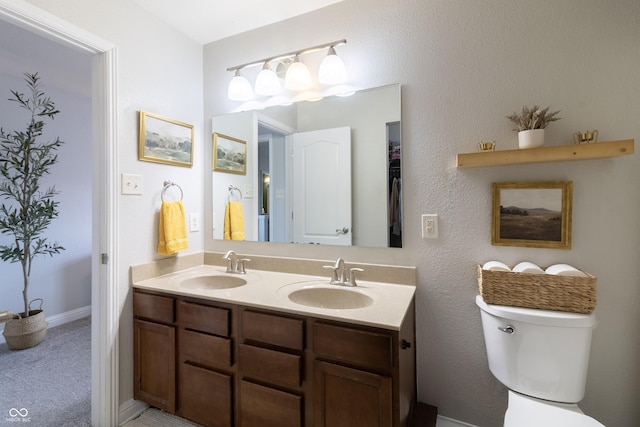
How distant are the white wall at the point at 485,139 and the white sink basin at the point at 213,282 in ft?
1.72

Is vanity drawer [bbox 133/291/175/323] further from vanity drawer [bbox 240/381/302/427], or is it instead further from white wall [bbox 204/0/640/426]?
white wall [bbox 204/0/640/426]

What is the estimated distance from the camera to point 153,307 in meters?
1.54

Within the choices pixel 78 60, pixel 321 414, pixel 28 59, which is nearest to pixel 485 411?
pixel 321 414

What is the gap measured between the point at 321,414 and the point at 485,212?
115cm

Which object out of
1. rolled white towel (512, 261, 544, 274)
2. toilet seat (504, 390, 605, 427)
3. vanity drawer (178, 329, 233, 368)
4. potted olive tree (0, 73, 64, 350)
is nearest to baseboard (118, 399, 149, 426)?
vanity drawer (178, 329, 233, 368)

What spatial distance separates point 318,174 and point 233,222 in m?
0.70

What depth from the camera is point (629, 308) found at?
3.92 feet

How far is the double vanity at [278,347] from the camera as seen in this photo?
1080 mm

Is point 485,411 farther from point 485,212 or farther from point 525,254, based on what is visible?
point 485,212

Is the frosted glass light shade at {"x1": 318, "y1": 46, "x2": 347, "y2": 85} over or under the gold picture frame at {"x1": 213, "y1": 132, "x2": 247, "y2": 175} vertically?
over

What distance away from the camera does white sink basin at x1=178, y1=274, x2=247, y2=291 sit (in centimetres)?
175

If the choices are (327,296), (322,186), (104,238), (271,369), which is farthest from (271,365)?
(104,238)

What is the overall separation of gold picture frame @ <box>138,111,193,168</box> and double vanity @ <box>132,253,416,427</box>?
0.66 metres

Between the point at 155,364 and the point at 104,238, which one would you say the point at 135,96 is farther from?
the point at 155,364
